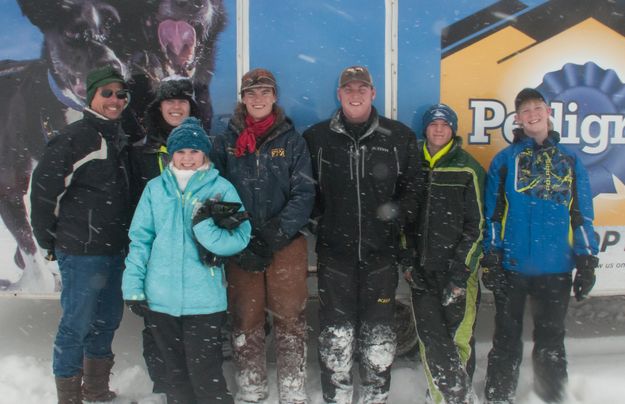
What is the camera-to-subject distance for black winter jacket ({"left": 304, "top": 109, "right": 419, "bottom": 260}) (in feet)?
9.21

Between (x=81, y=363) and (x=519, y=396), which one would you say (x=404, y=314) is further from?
(x=81, y=363)

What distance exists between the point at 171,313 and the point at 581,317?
3.86 metres

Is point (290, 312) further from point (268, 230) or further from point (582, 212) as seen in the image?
point (582, 212)

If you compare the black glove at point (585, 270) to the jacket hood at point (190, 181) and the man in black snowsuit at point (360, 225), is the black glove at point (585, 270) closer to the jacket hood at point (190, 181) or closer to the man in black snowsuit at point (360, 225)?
the man in black snowsuit at point (360, 225)

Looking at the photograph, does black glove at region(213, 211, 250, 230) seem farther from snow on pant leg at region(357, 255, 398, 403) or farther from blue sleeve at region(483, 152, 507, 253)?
blue sleeve at region(483, 152, 507, 253)

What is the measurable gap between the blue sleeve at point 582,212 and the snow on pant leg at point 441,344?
747 millimetres

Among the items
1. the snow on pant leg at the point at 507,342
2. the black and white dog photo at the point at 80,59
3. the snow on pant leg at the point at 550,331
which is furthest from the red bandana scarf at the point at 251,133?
the snow on pant leg at the point at 550,331

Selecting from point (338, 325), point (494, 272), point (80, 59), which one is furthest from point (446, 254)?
point (80, 59)

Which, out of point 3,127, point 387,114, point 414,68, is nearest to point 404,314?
point 387,114

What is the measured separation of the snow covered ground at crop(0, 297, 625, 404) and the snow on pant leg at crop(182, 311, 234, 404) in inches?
26.7

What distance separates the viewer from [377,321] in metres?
2.87

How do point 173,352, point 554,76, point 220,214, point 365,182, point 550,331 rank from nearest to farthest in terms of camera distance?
1. point 220,214
2. point 173,352
3. point 365,182
4. point 550,331
5. point 554,76

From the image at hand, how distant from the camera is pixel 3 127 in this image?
10.1 feet

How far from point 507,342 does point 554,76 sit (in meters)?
1.84
